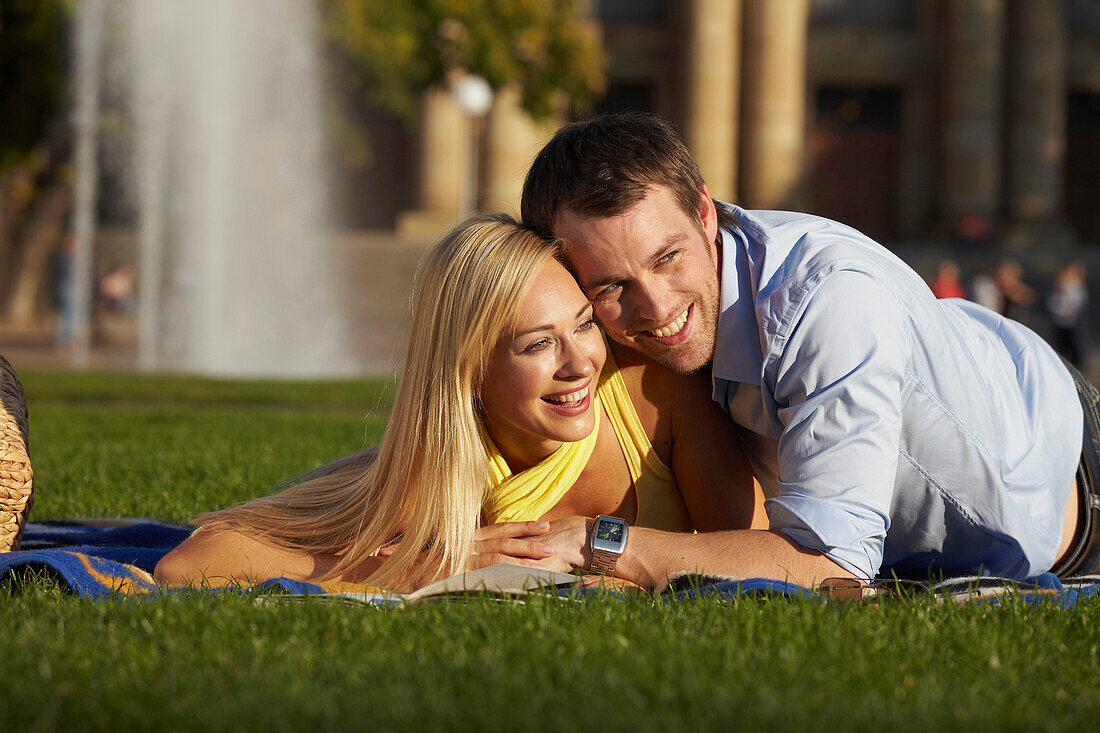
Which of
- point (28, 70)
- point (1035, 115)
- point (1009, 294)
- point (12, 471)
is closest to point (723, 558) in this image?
point (12, 471)

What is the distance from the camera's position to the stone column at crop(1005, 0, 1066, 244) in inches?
1207

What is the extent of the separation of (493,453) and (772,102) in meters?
26.4

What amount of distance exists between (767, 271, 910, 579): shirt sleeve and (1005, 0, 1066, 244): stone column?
29.3m

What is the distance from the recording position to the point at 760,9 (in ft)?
96.1

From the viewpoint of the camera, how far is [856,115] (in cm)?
3438

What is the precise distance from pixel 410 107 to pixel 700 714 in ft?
69.0

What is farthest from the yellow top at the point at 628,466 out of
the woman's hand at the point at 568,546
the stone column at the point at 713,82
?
the stone column at the point at 713,82

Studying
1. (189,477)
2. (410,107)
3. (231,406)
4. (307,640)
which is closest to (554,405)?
(307,640)

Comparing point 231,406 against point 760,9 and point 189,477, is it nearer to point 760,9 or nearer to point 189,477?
point 189,477

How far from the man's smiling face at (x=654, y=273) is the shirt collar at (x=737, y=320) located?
0.04 m

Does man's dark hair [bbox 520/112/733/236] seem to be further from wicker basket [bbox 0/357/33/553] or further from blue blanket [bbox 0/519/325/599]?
wicker basket [bbox 0/357/33/553]

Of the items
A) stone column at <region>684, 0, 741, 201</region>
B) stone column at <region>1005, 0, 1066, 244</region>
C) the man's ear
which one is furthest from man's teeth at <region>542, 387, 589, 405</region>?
stone column at <region>1005, 0, 1066, 244</region>

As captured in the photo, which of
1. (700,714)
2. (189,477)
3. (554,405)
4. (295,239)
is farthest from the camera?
(295,239)

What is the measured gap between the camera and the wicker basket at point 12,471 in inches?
169
